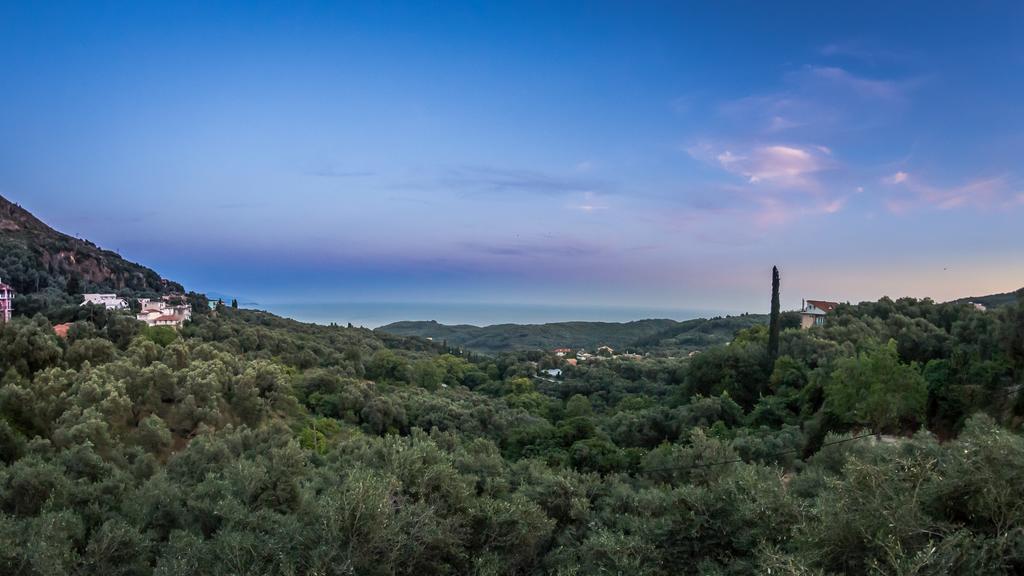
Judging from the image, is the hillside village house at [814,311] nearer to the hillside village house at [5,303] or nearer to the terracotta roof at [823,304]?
the terracotta roof at [823,304]

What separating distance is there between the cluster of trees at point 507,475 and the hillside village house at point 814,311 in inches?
702

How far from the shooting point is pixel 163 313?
51500 millimetres

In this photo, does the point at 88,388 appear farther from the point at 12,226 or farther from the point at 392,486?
Result: the point at 12,226

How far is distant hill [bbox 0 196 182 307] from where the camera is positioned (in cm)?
5435

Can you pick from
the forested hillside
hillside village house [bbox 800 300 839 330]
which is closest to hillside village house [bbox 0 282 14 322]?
the forested hillside

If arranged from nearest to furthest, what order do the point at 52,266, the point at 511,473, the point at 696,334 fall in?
the point at 511,473 < the point at 52,266 < the point at 696,334

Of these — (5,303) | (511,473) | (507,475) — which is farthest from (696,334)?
(5,303)

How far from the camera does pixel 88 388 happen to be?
2012cm

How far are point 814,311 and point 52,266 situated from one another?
3367 inches

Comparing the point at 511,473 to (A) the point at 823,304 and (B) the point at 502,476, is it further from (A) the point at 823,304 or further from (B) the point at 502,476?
(A) the point at 823,304

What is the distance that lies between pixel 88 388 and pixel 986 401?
32621 millimetres

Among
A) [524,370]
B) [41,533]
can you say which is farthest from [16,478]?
[524,370]

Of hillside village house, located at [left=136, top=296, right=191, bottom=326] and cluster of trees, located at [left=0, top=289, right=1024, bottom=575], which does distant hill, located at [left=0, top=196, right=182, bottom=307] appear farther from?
cluster of trees, located at [left=0, top=289, right=1024, bottom=575]

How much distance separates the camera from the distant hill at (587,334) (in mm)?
94438
